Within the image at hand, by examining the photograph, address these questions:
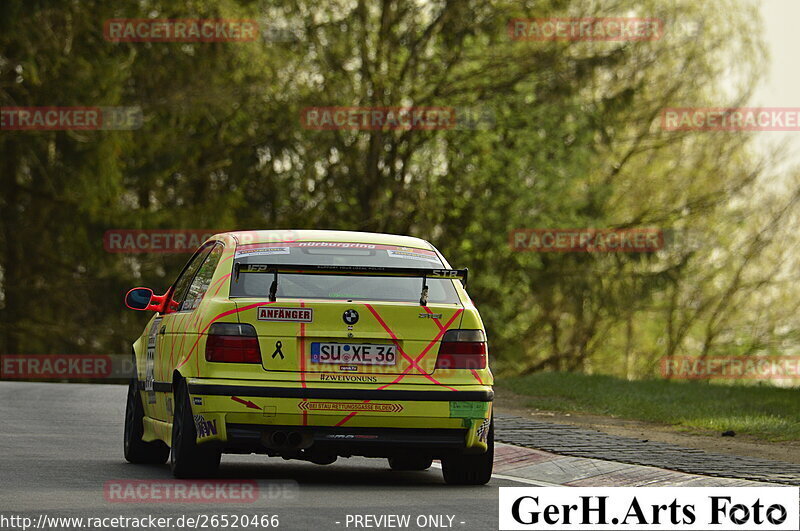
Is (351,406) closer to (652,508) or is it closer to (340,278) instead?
(340,278)

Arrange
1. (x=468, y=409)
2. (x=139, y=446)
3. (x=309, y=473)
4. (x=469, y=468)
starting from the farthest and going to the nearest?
(x=139, y=446), (x=309, y=473), (x=469, y=468), (x=468, y=409)

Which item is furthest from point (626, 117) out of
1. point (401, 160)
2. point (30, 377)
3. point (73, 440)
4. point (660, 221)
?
point (73, 440)

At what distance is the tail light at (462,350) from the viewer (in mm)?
10211

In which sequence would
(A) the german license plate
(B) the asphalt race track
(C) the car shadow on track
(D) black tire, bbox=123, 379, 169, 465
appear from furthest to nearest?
(D) black tire, bbox=123, 379, 169, 465 → (C) the car shadow on track → (A) the german license plate → (B) the asphalt race track

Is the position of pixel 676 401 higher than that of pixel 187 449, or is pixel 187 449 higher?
pixel 187 449

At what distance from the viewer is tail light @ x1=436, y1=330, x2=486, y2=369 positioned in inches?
402

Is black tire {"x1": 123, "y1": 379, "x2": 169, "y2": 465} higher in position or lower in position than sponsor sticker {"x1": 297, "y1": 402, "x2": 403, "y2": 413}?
lower

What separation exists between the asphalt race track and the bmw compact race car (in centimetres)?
34

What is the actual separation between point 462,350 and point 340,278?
3.16 feet

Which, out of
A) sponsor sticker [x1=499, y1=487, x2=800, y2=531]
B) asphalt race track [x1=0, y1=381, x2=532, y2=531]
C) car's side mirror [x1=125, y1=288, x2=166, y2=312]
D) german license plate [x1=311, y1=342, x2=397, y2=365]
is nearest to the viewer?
sponsor sticker [x1=499, y1=487, x2=800, y2=531]

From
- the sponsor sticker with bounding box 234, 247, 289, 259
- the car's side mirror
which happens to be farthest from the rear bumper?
the car's side mirror

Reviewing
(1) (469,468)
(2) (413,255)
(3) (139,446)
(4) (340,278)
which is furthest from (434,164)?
(4) (340,278)

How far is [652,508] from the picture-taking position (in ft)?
30.6

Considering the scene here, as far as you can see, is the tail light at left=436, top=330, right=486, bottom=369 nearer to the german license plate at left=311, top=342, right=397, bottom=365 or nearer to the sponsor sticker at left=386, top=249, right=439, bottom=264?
the german license plate at left=311, top=342, right=397, bottom=365
